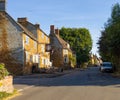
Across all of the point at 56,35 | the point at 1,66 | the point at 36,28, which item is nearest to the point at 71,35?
the point at 56,35

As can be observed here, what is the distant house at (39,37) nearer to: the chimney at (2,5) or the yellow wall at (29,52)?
the yellow wall at (29,52)

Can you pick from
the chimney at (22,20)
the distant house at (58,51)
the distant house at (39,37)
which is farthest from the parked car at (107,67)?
the distant house at (58,51)

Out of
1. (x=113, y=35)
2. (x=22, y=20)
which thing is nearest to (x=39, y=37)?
(x=22, y=20)

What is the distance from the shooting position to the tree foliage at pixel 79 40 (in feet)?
397

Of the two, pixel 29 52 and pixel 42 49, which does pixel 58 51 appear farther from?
pixel 29 52

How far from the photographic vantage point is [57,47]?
97.1 meters

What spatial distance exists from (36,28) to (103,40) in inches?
523

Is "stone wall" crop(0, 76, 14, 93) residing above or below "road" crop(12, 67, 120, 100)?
above

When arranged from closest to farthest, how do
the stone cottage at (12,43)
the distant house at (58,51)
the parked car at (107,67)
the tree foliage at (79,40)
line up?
the stone cottage at (12,43) < the parked car at (107,67) < the distant house at (58,51) < the tree foliage at (79,40)

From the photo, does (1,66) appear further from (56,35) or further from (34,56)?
(56,35)

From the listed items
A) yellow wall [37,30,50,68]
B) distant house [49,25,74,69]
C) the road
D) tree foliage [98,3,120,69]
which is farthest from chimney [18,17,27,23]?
the road

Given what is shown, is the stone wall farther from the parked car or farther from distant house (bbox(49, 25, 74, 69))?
distant house (bbox(49, 25, 74, 69))

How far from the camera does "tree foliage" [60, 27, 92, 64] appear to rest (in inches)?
4761

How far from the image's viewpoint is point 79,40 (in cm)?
12138
